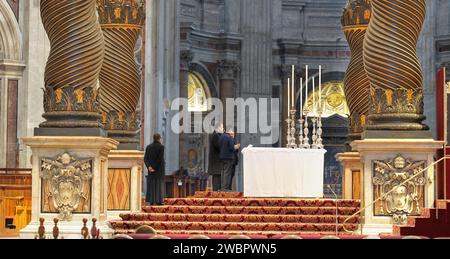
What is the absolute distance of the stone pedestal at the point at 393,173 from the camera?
1409 centimetres

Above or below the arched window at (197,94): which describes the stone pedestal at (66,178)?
below

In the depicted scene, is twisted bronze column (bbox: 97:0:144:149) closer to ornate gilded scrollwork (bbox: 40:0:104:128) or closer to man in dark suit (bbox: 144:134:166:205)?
ornate gilded scrollwork (bbox: 40:0:104:128)

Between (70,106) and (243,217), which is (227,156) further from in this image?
(70,106)

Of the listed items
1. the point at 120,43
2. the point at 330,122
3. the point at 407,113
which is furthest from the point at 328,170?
the point at 407,113

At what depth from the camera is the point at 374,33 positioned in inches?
567

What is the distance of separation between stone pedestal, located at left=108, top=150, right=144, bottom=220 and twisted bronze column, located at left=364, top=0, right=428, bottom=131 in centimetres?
422

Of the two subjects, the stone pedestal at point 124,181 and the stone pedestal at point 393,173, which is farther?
the stone pedestal at point 124,181

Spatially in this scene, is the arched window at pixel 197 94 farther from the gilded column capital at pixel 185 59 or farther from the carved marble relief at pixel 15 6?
the carved marble relief at pixel 15 6

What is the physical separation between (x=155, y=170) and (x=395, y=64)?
29.3ft

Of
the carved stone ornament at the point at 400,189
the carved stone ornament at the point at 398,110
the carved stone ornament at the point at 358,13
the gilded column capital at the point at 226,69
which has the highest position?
the gilded column capital at the point at 226,69

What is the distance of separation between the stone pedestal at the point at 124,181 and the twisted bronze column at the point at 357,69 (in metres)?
3.49

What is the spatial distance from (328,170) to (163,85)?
9.61m

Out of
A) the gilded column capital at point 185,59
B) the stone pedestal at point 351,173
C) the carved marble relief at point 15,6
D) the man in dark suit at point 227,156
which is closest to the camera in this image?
the stone pedestal at point 351,173

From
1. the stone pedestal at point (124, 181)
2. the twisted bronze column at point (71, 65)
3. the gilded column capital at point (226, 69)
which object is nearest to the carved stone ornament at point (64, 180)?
the twisted bronze column at point (71, 65)
